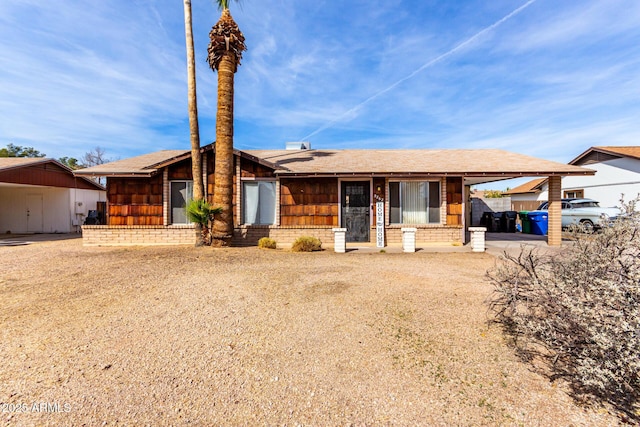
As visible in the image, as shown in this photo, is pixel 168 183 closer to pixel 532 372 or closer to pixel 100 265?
pixel 100 265

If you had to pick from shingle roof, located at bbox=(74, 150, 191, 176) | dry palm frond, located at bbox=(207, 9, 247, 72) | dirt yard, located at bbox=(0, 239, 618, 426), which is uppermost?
dry palm frond, located at bbox=(207, 9, 247, 72)

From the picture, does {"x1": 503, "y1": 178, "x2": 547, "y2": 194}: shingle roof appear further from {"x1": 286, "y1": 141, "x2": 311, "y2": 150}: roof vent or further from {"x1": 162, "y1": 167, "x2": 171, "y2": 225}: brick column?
{"x1": 162, "y1": 167, "x2": 171, "y2": 225}: brick column

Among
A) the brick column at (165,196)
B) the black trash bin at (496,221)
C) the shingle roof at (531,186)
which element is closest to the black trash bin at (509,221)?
the black trash bin at (496,221)

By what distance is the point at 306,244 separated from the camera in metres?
10.8

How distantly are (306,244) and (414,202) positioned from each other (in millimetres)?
4954

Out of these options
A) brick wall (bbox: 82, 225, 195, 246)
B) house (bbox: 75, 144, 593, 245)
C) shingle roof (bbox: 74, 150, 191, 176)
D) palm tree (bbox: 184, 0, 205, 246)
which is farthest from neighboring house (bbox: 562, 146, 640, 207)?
shingle roof (bbox: 74, 150, 191, 176)

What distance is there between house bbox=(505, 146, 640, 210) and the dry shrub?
69.7 ft

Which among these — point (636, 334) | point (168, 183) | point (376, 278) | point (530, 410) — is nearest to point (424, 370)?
point (530, 410)

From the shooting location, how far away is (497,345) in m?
3.69

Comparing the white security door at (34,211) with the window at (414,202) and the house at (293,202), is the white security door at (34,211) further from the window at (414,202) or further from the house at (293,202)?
the window at (414,202)

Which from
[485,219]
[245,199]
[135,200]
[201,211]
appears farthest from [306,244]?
[485,219]

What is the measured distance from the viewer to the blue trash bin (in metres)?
16.5

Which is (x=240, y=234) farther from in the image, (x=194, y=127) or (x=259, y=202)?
(x=194, y=127)

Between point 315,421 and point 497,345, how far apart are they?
8.39 feet
